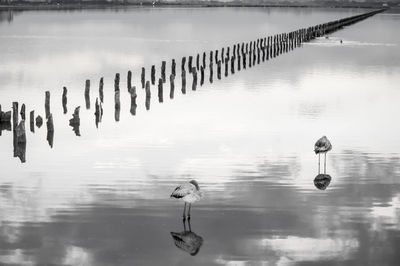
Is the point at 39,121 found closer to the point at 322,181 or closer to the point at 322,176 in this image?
the point at 322,176

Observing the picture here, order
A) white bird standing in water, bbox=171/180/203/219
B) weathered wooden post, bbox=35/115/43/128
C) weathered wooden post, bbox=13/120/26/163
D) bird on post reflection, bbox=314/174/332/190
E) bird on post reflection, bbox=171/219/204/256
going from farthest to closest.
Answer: weathered wooden post, bbox=35/115/43/128 → weathered wooden post, bbox=13/120/26/163 → bird on post reflection, bbox=314/174/332/190 → white bird standing in water, bbox=171/180/203/219 → bird on post reflection, bbox=171/219/204/256

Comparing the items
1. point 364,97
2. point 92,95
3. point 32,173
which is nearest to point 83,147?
point 32,173

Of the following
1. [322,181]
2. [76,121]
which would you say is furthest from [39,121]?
[322,181]

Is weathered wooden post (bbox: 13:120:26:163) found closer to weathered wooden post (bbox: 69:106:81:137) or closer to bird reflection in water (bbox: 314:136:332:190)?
weathered wooden post (bbox: 69:106:81:137)

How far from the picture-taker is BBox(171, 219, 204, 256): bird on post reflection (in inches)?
496

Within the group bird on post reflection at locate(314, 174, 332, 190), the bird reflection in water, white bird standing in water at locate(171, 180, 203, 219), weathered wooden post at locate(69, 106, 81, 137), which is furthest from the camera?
weathered wooden post at locate(69, 106, 81, 137)

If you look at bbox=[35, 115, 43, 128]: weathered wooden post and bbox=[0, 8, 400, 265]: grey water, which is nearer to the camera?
bbox=[0, 8, 400, 265]: grey water

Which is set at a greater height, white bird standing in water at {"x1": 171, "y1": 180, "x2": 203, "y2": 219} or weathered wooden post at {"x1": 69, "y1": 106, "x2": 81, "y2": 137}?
white bird standing in water at {"x1": 171, "y1": 180, "x2": 203, "y2": 219}

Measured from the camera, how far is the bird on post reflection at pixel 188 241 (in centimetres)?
1261

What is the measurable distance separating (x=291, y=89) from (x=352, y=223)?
84.2ft

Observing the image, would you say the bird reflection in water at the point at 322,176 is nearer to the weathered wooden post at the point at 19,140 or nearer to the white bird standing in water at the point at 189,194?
the white bird standing in water at the point at 189,194

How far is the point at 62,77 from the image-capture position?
43.8 m

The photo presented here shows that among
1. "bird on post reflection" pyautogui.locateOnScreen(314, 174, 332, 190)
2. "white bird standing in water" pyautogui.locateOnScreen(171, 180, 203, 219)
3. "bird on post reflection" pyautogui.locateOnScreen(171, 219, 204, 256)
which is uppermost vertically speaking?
"white bird standing in water" pyautogui.locateOnScreen(171, 180, 203, 219)

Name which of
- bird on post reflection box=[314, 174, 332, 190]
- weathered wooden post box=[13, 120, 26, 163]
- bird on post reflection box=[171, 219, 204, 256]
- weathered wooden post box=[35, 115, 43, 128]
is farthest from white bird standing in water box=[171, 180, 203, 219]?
weathered wooden post box=[35, 115, 43, 128]
